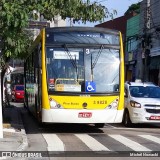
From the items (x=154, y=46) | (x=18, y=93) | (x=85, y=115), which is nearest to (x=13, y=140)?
(x=85, y=115)

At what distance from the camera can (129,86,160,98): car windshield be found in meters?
19.0

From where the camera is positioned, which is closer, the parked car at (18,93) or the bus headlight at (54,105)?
the bus headlight at (54,105)

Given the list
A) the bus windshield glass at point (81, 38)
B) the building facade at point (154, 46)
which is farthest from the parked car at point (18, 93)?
the bus windshield glass at point (81, 38)

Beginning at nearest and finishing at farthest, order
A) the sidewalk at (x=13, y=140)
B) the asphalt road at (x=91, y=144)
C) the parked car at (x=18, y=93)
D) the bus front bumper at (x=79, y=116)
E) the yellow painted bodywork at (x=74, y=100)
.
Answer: the asphalt road at (x=91, y=144), the sidewalk at (x=13, y=140), the bus front bumper at (x=79, y=116), the yellow painted bodywork at (x=74, y=100), the parked car at (x=18, y=93)

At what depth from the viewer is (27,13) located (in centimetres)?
1299

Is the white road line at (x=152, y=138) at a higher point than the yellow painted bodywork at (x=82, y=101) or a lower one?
lower

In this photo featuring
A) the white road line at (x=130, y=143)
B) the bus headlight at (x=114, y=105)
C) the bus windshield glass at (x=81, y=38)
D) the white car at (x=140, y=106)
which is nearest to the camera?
the white road line at (x=130, y=143)

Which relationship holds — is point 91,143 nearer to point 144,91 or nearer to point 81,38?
point 81,38

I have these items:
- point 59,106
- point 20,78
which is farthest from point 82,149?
point 20,78

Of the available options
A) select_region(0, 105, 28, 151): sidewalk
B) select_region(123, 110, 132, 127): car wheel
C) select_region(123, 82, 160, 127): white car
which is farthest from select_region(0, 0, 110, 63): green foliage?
select_region(123, 110, 132, 127): car wheel

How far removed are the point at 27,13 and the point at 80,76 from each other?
291 centimetres

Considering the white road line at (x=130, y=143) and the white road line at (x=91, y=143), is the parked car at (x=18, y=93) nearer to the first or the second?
the white road line at (x=91, y=143)

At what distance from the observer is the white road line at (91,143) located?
11674mm

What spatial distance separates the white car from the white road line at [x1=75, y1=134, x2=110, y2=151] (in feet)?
12.4
